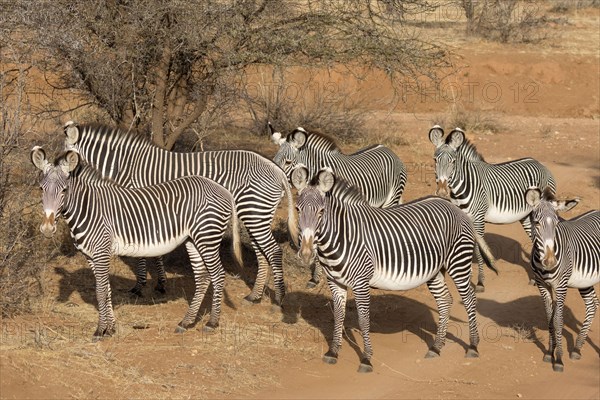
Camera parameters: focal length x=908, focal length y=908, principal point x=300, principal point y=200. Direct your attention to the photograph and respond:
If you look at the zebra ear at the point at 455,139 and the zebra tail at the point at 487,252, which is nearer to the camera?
the zebra tail at the point at 487,252

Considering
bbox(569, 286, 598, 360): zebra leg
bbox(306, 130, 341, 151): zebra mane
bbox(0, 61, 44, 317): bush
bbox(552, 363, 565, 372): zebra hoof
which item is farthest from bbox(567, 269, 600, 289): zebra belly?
bbox(0, 61, 44, 317): bush

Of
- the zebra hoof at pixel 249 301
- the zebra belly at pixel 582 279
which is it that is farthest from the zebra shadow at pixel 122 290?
the zebra belly at pixel 582 279

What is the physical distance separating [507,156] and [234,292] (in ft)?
29.9

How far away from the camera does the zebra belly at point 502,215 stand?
12.2 m

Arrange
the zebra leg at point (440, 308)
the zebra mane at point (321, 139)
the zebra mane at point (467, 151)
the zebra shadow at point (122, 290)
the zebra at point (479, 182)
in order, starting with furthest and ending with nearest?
the zebra mane at point (467, 151)
the zebra mane at point (321, 139)
the zebra at point (479, 182)
the zebra shadow at point (122, 290)
the zebra leg at point (440, 308)

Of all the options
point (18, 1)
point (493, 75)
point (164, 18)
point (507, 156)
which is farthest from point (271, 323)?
point (493, 75)

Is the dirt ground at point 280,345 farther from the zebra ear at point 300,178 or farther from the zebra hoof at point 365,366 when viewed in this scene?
the zebra ear at point 300,178

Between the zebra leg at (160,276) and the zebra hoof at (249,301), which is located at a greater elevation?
the zebra leg at (160,276)

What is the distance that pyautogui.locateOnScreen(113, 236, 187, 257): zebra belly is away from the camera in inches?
357

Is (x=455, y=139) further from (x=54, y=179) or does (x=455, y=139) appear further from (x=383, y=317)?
(x=54, y=179)

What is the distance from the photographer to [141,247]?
914cm

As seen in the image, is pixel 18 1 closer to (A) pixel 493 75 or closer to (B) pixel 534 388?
(B) pixel 534 388

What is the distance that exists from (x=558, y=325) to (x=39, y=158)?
5422 millimetres

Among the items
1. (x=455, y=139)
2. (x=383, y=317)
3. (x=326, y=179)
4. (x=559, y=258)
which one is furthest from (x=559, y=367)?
(x=455, y=139)
